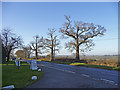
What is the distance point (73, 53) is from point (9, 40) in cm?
2161

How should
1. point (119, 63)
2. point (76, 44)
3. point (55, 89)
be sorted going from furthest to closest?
point (76, 44)
point (119, 63)
point (55, 89)

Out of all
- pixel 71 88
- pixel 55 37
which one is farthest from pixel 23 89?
pixel 55 37

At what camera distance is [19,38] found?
34.3m

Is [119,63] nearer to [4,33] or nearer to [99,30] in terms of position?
[99,30]

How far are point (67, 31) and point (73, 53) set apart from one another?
6.06 metres

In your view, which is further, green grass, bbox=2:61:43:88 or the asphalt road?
green grass, bbox=2:61:43:88

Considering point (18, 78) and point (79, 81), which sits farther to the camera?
point (18, 78)

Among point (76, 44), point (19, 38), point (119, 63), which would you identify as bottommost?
point (119, 63)

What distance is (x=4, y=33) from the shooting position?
32.7 meters

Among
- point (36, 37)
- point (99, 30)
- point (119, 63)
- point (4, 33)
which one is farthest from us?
point (36, 37)

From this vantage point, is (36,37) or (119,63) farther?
(36,37)

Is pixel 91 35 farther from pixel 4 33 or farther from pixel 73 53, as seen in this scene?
pixel 4 33

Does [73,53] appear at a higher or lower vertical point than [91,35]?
lower

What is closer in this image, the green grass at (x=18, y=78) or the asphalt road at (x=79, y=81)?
the asphalt road at (x=79, y=81)
